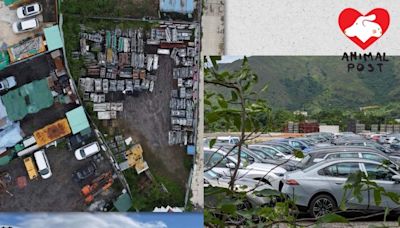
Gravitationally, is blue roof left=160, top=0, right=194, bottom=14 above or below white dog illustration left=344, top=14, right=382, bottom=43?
above

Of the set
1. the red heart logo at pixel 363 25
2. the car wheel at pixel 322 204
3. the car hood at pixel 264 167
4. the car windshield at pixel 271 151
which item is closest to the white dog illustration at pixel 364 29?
the red heart logo at pixel 363 25

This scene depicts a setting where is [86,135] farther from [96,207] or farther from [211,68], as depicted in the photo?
[211,68]

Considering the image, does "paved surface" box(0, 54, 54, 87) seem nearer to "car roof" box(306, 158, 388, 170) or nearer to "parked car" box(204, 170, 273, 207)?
"parked car" box(204, 170, 273, 207)

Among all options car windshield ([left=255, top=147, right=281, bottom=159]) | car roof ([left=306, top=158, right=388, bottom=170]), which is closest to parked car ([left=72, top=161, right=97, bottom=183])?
car roof ([left=306, top=158, right=388, bottom=170])

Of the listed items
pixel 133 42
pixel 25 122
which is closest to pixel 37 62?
pixel 25 122

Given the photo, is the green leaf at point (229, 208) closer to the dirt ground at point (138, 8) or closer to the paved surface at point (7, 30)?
the dirt ground at point (138, 8)

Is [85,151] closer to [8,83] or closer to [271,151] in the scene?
[8,83]

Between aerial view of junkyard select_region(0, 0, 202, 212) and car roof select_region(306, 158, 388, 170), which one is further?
car roof select_region(306, 158, 388, 170)
